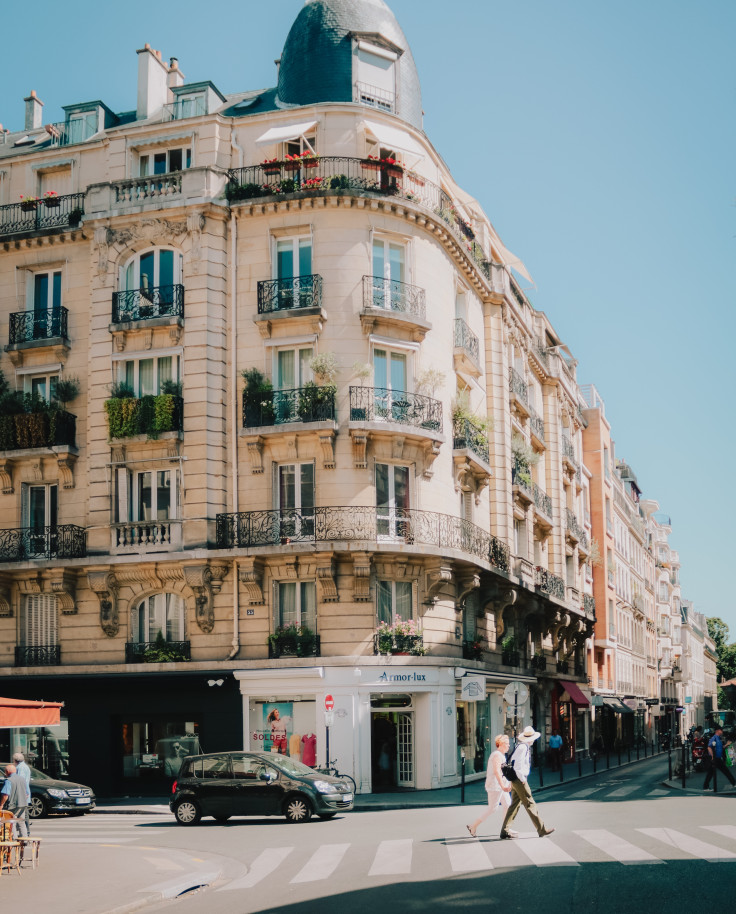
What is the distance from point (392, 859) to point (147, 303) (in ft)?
69.7

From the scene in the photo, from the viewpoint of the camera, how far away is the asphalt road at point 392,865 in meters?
11.8

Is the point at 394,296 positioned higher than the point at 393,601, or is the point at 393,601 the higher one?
the point at 394,296

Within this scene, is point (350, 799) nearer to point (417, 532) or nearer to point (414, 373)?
point (417, 532)

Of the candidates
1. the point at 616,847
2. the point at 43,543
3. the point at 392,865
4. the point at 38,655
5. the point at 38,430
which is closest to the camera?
the point at 392,865

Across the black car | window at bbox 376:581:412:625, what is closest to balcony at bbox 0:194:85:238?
window at bbox 376:581:412:625

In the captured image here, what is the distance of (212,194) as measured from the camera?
33.0 m

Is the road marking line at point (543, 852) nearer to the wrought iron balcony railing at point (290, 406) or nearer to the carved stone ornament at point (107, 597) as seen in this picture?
the wrought iron balcony railing at point (290, 406)

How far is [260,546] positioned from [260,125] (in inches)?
497

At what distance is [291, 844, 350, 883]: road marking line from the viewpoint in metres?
14.0

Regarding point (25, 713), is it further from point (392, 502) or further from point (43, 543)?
point (43, 543)

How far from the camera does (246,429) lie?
103 feet

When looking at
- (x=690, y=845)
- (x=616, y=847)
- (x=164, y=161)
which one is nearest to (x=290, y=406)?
(x=164, y=161)

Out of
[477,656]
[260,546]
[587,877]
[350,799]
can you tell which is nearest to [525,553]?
[477,656]

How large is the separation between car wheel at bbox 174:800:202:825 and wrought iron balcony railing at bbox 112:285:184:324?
48.3ft
